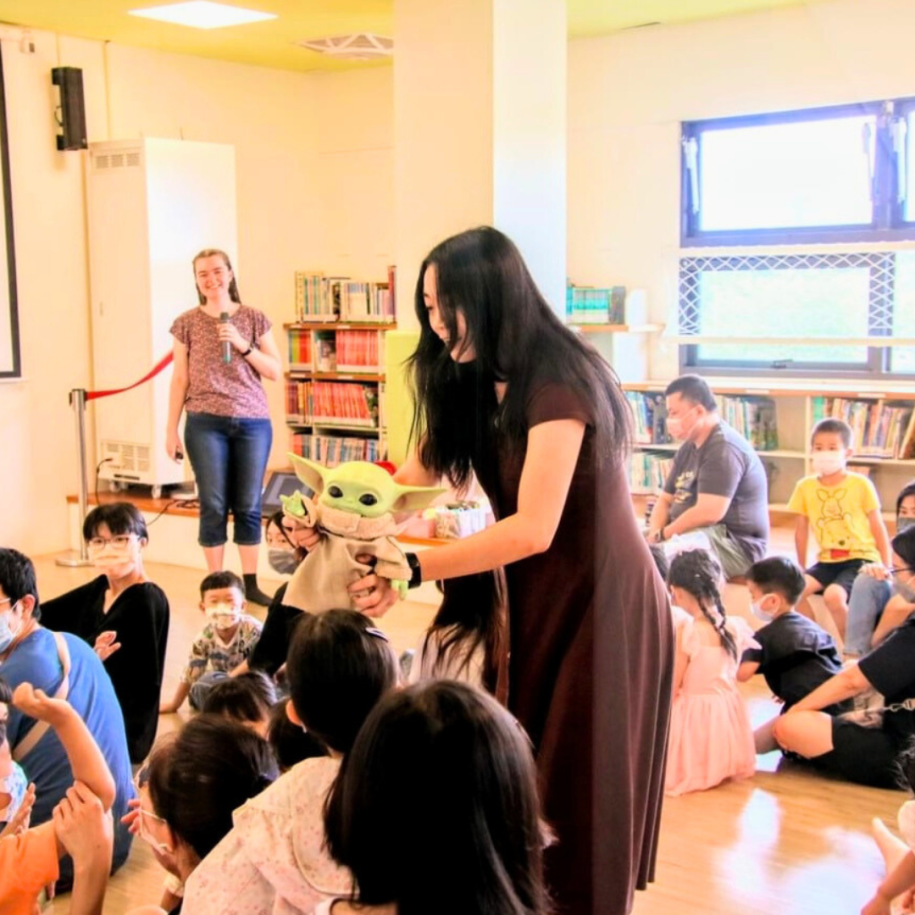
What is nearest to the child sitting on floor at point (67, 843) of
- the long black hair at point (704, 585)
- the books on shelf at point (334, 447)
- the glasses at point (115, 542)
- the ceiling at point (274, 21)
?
the glasses at point (115, 542)

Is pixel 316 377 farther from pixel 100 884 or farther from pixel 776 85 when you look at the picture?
pixel 100 884

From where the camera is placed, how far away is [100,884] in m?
1.68

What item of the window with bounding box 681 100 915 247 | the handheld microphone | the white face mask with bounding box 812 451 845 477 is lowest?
the white face mask with bounding box 812 451 845 477

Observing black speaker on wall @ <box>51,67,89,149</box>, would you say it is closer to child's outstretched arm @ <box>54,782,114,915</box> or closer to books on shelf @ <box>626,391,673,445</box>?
books on shelf @ <box>626,391,673,445</box>

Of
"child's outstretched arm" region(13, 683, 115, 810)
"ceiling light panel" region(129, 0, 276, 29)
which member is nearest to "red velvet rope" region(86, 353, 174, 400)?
"ceiling light panel" region(129, 0, 276, 29)

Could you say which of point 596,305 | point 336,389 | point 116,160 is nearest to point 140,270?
point 116,160

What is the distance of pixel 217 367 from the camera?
4074 mm

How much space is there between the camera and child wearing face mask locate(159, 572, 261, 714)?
2998mm

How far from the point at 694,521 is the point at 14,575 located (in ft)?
6.77

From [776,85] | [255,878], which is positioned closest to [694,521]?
[776,85]

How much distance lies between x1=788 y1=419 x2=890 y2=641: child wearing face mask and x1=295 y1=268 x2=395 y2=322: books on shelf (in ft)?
8.75

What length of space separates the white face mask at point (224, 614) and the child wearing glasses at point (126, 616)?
0.25 m

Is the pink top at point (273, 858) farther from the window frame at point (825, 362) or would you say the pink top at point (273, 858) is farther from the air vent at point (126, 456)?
the air vent at point (126, 456)

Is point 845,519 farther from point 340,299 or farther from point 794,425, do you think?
point 340,299
